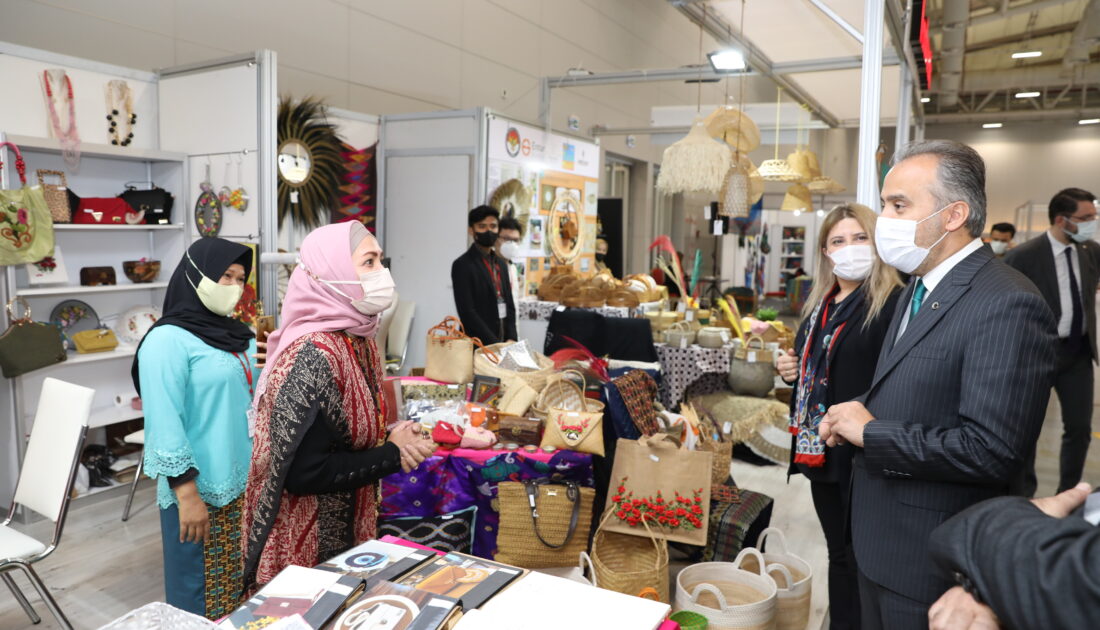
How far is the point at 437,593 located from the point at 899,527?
1019mm

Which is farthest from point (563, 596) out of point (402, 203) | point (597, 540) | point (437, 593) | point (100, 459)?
Answer: point (402, 203)

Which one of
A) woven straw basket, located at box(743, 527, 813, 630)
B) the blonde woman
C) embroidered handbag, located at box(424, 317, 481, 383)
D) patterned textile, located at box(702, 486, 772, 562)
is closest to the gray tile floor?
woven straw basket, located at box(743, 527, 813, 630)

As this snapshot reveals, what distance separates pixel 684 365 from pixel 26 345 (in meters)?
4.04

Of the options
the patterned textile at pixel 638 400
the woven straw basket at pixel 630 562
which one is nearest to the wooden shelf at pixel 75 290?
the patterned textile at pixel 638 400

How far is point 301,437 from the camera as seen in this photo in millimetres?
1776

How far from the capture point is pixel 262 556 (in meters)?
1.85

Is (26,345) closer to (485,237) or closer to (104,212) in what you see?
(104,212)

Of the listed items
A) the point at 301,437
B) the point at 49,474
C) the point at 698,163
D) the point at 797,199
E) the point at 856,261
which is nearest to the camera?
the point at 301,437

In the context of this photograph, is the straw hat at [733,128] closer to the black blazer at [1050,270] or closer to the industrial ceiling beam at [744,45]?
the industrial ceiling beam at [744,45]

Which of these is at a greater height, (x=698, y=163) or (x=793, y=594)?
(x=698, y=163)

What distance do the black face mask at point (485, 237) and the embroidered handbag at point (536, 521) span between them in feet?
7.63

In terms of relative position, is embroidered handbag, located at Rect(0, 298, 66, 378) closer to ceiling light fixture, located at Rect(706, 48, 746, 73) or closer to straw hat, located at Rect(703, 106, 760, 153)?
straw hat, located at Rect(703, 106, 760, 153)

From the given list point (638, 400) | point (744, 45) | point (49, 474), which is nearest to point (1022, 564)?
point (638, 400)

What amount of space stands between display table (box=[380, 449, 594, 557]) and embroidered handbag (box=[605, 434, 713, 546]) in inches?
8.9
